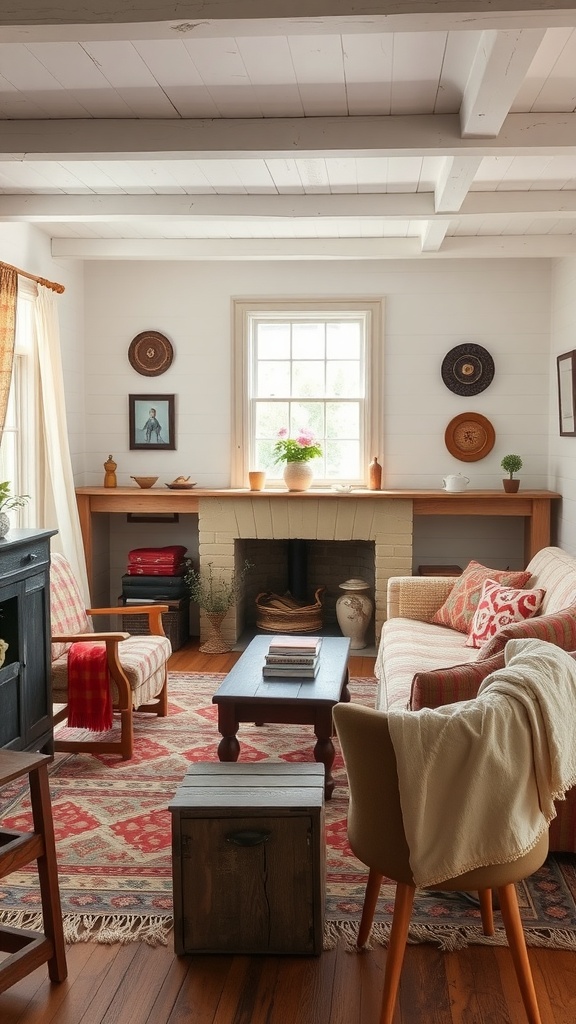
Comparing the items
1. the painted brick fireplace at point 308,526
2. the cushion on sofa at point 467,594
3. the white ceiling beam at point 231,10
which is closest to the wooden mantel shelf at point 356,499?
the painted brick fireplace at point 308,526

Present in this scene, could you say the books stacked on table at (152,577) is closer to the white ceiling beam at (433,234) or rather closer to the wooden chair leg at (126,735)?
the wooden chair leg at (126,735)

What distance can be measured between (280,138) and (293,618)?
150 inches

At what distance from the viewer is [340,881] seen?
3.17 meters

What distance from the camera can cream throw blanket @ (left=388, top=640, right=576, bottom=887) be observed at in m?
2.25

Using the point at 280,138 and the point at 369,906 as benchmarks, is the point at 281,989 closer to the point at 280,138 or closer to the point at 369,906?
the point at 369,906

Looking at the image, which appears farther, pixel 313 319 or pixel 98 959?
pixel 313 319

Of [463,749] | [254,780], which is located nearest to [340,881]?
[254,780]

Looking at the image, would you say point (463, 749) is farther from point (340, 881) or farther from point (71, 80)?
point (71, 80)

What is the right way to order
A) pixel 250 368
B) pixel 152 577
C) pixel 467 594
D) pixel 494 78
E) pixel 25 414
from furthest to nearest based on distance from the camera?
pixel 250 368 < pixel 152 577 < pixel 25 414 < pixel 467 594 < pixel 494 78

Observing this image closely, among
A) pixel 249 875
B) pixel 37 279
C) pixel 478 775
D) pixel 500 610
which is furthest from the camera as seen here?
pixel 37 279

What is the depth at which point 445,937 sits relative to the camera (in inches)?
109

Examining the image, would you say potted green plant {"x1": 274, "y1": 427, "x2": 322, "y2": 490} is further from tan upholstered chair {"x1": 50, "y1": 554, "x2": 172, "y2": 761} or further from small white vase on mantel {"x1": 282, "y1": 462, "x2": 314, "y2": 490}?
tan upholstered chair {"x1": 50, "y1": 554, "x2": 172, "y2": 761}

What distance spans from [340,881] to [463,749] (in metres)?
1.17

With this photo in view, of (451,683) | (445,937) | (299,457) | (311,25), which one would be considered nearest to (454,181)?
(311,25)
